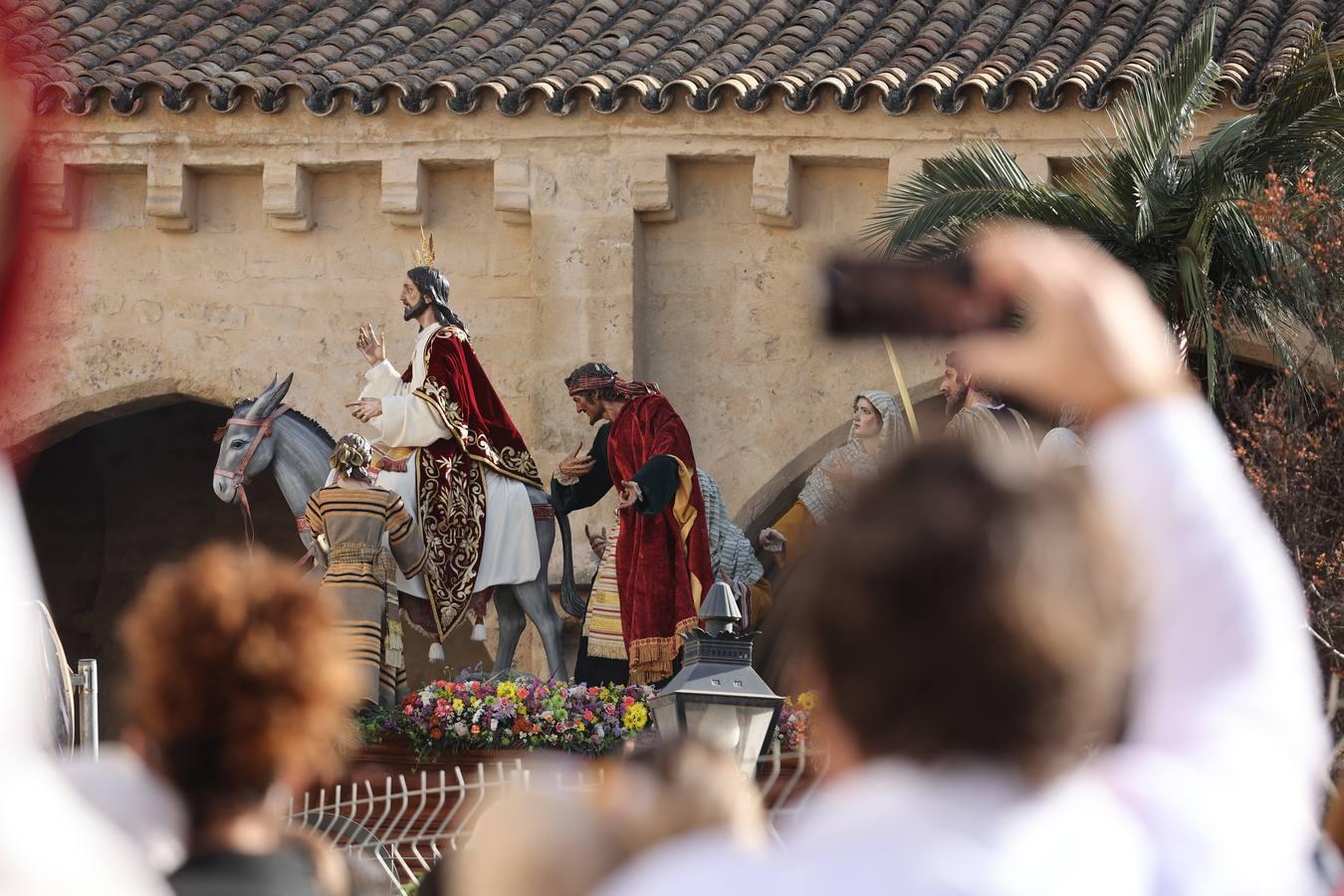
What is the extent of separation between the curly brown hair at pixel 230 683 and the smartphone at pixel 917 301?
586 millimetres

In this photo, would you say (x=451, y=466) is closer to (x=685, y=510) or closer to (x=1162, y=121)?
(x=685, y=510)

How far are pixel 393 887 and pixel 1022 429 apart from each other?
4.72m

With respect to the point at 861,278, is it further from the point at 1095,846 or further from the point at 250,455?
the point at 250,455

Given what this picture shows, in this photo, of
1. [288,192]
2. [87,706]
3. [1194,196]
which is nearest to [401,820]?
[87,706]

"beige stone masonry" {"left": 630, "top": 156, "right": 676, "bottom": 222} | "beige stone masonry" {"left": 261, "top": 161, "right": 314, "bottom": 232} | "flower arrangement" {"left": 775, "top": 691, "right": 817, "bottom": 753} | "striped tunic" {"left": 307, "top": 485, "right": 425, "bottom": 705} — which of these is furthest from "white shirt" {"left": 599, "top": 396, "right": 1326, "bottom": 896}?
"beige stone masonry" {"left": 261, "top": 161, "right": 314, "bottom": 232}

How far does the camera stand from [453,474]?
38.5 ft

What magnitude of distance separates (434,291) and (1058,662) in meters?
10.7

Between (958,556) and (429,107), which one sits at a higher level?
(429,107)

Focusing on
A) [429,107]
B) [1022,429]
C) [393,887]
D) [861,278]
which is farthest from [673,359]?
[861,278]

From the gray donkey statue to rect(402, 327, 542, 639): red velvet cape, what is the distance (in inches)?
14.0

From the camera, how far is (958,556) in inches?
55.1

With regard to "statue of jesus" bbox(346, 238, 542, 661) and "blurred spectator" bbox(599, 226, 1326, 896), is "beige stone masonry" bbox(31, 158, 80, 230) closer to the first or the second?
"statue of jesus" bbox(346, 238, 542, 661)

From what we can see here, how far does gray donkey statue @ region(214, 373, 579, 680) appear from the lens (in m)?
12.0

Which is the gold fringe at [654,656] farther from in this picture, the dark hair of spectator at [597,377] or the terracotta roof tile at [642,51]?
the terracotta roof tile at [642,51]
